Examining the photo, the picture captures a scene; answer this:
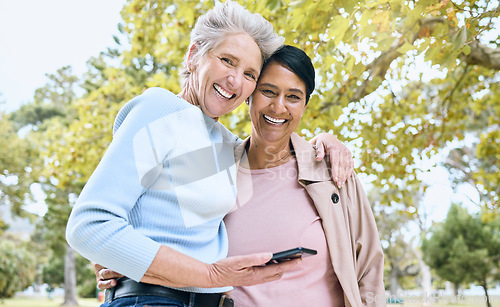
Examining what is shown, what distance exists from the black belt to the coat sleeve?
0.89m

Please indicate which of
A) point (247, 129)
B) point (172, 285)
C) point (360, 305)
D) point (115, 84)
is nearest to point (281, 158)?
point (360, 305)

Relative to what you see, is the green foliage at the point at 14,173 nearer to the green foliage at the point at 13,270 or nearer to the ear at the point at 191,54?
the green foliage at the point at 13,270

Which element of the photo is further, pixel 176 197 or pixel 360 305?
pixel 360 305

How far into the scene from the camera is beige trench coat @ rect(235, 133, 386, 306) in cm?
214

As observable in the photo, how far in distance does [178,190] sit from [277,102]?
95 centimetres

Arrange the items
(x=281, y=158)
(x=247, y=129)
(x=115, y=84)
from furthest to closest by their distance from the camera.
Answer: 1. (x=115, y=84)
2. (x=247, y=129)
3. (x=281, y=158)

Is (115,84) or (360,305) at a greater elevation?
(360,305)

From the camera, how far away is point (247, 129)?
4473mm

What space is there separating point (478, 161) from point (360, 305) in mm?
20758

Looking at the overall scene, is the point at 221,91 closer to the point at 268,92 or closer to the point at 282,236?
the point at 268,92

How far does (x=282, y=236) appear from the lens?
2203 mm

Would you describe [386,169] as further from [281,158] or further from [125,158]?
[125,158]

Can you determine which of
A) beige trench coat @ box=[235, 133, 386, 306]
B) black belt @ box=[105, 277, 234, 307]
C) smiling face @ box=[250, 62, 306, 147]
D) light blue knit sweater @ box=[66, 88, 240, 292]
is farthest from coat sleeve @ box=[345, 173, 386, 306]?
black belt @ box=[105, 277, 234, 307]

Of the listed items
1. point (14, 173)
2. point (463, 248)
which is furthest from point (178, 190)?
point (14, 173)
